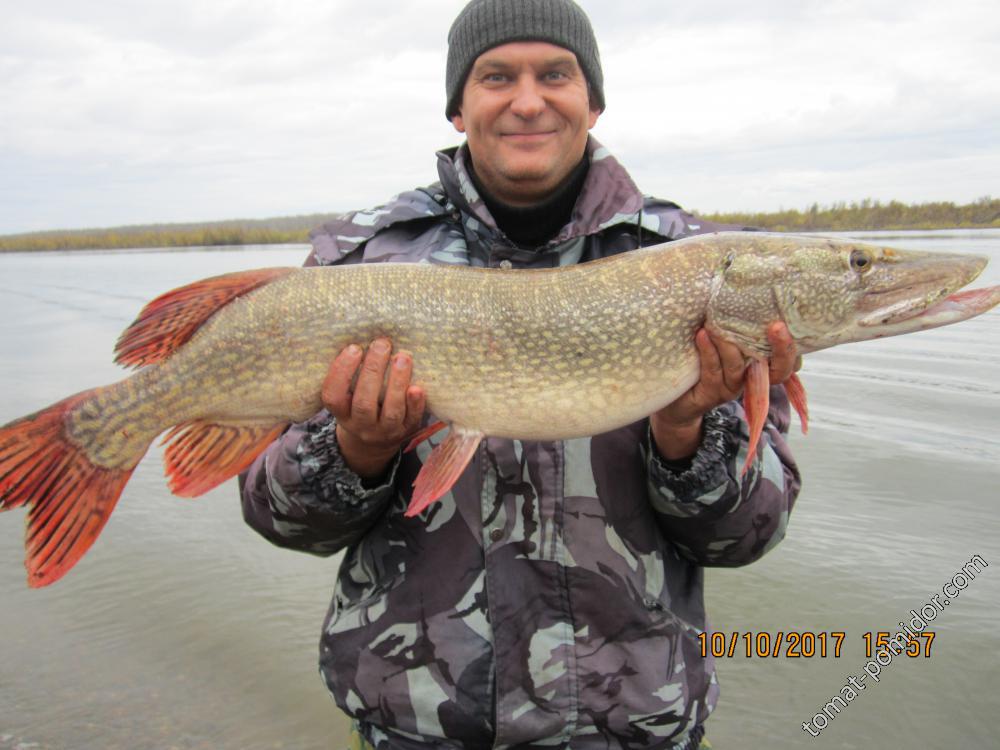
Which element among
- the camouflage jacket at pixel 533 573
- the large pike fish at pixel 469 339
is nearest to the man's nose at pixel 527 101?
the camouflage jacket at pixel 533 573

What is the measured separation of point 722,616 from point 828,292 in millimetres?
2489

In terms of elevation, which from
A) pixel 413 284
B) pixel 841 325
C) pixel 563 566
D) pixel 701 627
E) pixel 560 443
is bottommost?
pixel 701 627

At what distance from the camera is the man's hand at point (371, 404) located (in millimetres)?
2104

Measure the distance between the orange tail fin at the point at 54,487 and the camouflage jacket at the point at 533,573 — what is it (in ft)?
1.37

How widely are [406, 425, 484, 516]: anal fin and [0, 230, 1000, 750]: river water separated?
2.02 metres

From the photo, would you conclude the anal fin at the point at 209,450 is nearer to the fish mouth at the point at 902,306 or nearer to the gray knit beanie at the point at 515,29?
the gray knit beanie at the point at 515,29

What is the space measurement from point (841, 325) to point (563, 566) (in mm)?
1102

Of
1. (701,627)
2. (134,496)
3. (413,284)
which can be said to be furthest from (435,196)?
(134,496)

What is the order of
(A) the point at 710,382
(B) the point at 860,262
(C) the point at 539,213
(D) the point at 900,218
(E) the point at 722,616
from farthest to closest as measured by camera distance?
(D) the point at 900,218 < (E) the point at 722,616 < (C) the point at 539,213 < (B) the point at 860,262 < (A) the point at 710,382

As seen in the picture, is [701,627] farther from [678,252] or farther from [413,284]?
[413,284]

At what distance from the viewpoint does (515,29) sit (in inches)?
99.5

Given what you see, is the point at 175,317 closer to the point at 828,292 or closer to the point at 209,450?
the point at 209,450

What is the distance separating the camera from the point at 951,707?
3.39m

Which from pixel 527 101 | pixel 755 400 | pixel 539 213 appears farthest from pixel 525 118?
pixel 755 400
